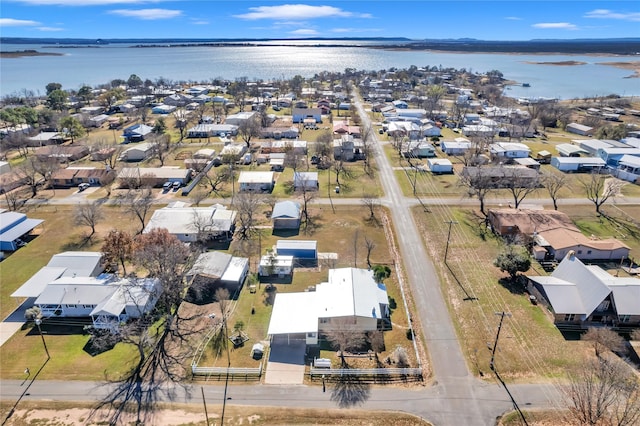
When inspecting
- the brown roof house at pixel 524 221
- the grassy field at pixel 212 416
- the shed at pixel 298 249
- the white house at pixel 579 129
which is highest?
the white house at pixel 579 129

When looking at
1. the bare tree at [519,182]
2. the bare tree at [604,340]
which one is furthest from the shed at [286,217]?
the bare tree at [519,182]

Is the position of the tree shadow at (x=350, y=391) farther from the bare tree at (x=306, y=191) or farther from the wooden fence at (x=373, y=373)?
the bare tree at (x=306, y=191)

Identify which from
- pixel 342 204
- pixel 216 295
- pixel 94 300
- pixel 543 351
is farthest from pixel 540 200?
pixel 94 300

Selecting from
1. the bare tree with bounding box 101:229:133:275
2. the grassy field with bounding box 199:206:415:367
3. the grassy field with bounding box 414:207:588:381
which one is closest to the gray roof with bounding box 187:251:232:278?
the grassy field with bounding box 199:206:415:367

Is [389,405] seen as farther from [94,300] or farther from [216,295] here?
[94,300]

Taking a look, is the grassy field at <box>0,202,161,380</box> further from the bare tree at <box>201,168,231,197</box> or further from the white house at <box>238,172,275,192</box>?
the white house at <box>238,172,275,192</box>

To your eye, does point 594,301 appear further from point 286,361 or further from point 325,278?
point 286,361

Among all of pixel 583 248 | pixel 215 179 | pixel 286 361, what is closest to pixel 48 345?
pixel 286 361
